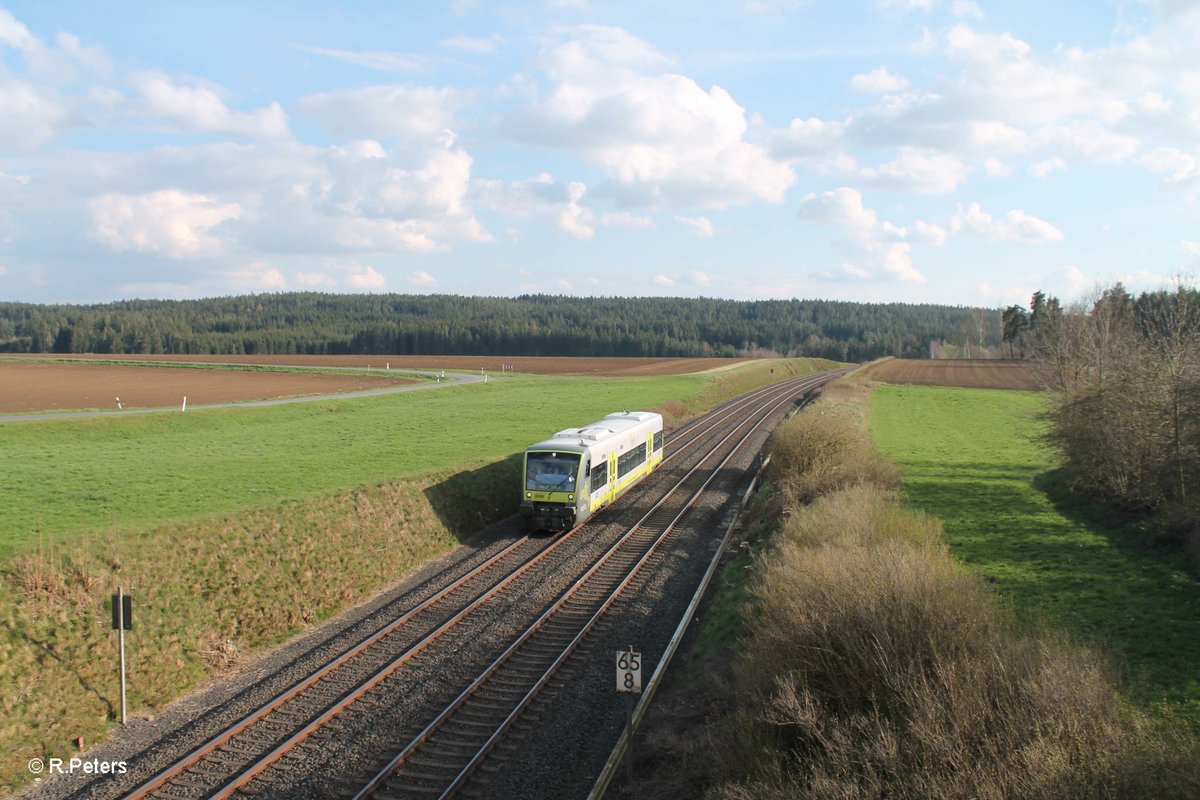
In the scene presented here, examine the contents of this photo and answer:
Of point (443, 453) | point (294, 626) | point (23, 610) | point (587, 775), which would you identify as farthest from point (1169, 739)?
point (443, 453)

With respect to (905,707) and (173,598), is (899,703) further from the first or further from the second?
(173,598)

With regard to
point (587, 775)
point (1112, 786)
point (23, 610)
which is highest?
point (1112, 786)

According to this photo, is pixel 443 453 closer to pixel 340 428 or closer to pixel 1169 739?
pixel 340 428

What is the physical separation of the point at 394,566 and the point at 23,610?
27.3 feet

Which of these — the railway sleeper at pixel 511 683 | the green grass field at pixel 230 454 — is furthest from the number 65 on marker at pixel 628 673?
the green grass field at pixel 230 454

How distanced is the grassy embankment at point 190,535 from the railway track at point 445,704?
85.1 inches

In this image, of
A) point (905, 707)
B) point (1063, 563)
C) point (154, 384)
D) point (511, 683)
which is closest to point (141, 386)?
point (154, 384)

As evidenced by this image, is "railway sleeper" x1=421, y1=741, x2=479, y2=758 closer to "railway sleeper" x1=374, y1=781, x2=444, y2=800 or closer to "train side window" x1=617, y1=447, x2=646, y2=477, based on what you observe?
"railway sleeper" x1=374, y1=781, x2=444, y2=800

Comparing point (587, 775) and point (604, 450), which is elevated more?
point (604, 450)

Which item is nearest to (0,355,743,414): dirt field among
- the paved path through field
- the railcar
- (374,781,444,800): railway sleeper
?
the paved path through field

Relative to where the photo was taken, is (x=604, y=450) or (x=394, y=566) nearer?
(x=394, y=566)

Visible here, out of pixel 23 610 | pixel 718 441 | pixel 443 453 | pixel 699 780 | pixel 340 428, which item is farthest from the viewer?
pixel 718 441

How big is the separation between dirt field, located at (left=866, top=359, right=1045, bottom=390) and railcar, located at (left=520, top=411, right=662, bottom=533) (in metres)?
53.0

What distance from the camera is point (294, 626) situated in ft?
53.3
